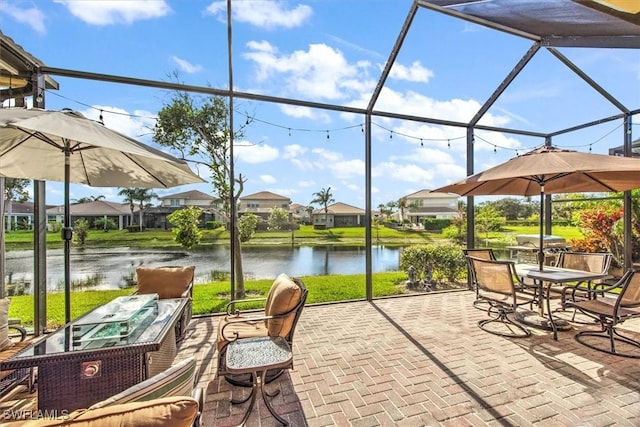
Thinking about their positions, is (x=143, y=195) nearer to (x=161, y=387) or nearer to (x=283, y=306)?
(x=283, y=306)

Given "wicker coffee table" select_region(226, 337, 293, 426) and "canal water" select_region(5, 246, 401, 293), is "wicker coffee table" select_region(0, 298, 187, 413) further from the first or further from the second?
"canal water" select_region(5, 246, 401, 293)

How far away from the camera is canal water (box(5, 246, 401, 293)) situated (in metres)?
4.71

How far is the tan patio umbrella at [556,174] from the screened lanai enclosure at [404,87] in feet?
4.14

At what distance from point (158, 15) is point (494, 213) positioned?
423 inches

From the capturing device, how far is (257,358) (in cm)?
225

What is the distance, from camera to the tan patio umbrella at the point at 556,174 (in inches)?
126

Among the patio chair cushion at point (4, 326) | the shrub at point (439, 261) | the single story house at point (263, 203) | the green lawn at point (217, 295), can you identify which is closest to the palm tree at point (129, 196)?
the green lawn at point (217, 295)

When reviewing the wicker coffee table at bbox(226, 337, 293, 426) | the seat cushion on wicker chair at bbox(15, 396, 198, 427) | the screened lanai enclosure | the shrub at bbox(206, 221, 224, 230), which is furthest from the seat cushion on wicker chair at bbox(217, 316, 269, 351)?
the shrub at bbox(206, 221, 224, 230)

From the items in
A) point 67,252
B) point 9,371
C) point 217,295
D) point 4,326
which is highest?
point 67,252

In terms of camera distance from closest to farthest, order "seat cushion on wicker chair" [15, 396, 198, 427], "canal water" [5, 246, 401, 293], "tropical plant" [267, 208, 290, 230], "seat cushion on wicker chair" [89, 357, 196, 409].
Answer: "seat cushion on wicker chair" [15, 396, 198, 427]
"seat cushion on wicker chair" [89, 357, 196, 409]
"canal water" [5, 246, 401, 293]
"tropical plant" [267, 208, 290, 230]

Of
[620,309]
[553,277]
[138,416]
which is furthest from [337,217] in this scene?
[138,416]

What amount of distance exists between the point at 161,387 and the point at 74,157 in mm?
3287

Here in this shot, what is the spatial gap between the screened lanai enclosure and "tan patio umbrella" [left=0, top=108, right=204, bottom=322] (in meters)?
1.03

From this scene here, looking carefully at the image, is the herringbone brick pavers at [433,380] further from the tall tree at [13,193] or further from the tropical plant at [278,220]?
the tropical plant at [278,220]
